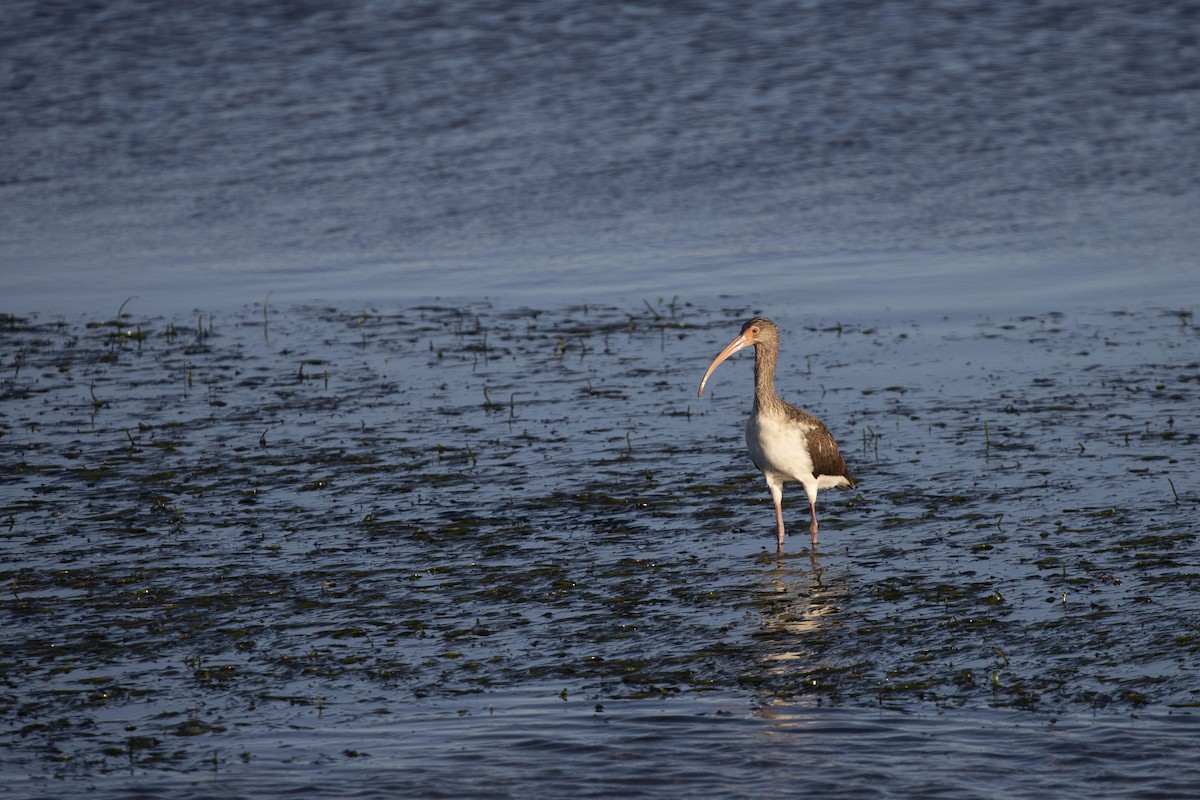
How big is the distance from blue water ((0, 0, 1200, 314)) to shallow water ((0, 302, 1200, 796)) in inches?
119

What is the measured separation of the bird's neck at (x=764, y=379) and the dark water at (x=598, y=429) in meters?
0.84

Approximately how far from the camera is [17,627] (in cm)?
901

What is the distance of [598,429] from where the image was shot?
525 inches

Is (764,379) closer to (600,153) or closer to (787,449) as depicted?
(787,449)

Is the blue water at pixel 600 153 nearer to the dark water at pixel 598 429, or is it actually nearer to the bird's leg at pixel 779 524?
the dark water at pixel 598 429

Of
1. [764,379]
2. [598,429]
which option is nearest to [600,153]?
Result: [598,429]

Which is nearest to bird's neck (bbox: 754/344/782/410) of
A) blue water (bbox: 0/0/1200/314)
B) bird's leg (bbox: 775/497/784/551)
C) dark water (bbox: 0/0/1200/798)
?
bird's leg (bbox: 775/497/784/551)

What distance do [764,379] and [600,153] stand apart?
15.4 m

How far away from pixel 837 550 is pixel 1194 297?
28.7 ft

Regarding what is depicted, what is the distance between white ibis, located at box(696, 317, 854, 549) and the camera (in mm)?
10781

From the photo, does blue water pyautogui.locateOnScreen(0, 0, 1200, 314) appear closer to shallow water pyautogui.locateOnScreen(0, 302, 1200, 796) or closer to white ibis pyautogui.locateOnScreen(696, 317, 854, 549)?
shallow water pyautogui.locateOnScreen(0, 302, 1200, 796)

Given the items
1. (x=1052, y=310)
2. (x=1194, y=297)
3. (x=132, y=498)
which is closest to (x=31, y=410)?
(x=132, y=498)

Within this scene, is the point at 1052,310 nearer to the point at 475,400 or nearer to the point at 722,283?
the point at 722,283

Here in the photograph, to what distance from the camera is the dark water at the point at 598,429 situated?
303 inches
